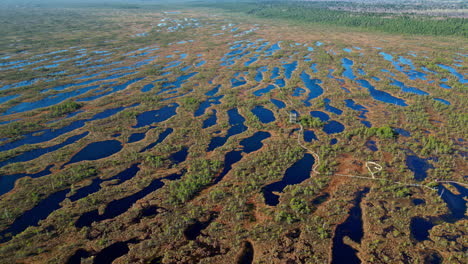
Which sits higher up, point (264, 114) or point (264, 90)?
point (264, 90)

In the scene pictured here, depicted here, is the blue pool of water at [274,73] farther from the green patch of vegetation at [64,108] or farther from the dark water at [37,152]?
the dark water at [37,152]

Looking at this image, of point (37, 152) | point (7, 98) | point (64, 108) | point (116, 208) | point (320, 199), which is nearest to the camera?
point (116, 208)

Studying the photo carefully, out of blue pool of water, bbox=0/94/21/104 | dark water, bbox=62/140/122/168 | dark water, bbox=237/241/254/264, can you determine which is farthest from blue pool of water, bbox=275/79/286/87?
blue pool of water, bbox=0/94/21/104

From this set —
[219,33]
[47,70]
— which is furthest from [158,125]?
[219,33]

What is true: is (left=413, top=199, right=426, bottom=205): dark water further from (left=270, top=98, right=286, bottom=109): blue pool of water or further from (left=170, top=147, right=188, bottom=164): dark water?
(left=270, top=98, right=286, bottom=109): blue pool of water

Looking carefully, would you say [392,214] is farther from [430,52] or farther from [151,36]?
[151,36]

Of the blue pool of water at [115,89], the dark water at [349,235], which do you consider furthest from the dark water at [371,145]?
the blue pool of water at [115,89]

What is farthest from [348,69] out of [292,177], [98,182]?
[98,182]

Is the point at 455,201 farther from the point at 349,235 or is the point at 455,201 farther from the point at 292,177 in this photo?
the point at 292,177
